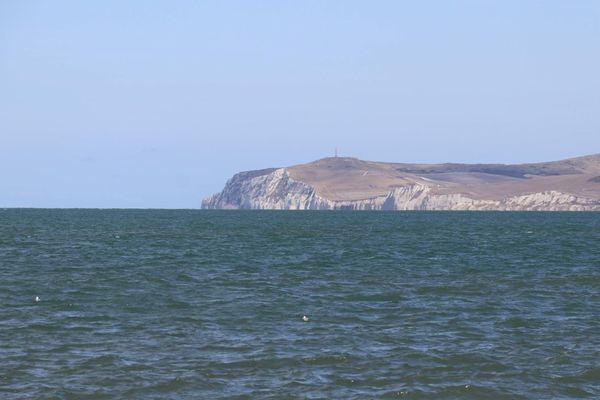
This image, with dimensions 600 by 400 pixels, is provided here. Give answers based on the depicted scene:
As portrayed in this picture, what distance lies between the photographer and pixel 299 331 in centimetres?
2922

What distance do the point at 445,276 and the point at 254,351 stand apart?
83.6 feet

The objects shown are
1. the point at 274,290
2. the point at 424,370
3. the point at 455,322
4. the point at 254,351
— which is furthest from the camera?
the point at 274,290

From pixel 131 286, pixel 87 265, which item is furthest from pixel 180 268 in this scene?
pixel 131 286

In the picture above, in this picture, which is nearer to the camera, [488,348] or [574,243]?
[488,348]

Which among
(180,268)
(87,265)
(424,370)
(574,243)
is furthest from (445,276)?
(574,243)

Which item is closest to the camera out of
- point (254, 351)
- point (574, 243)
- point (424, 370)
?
point (424, 370)

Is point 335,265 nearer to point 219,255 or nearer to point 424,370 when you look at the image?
point 219,255

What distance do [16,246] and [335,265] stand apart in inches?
1373

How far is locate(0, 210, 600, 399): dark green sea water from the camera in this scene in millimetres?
21594

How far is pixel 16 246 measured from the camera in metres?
79.8

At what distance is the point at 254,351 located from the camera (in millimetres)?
25609

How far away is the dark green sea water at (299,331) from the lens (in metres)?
21.6

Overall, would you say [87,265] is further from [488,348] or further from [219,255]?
[488,348]

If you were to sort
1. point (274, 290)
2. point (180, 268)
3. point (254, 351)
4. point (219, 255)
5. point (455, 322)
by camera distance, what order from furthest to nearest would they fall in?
point (219, 255) < point (180, 268) < point (274, 290) < point (455, 322) < point (254, 351)
